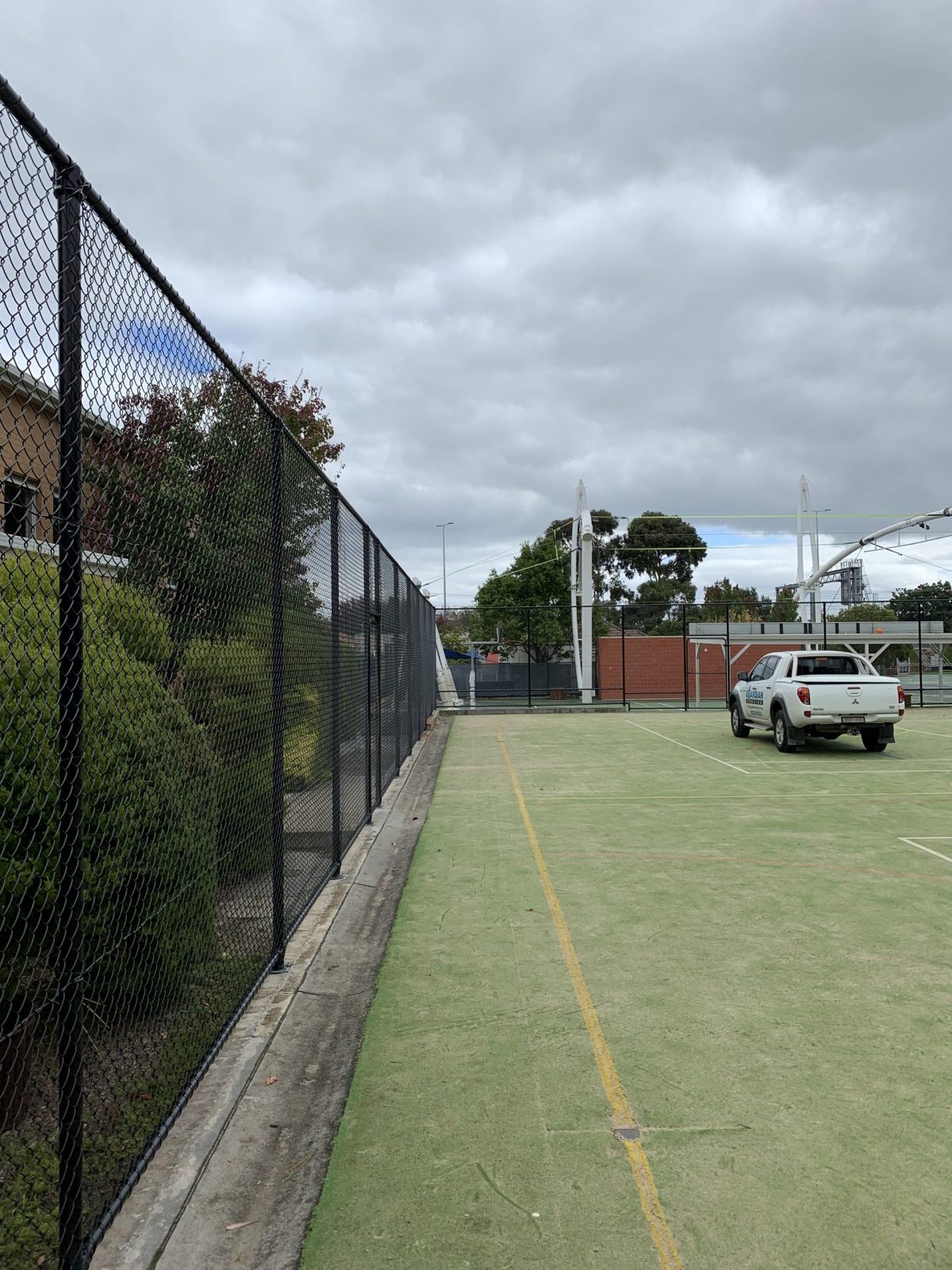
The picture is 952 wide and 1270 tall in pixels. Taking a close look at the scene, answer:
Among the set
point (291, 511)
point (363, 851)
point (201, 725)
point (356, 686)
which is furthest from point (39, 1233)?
point (356, 686)

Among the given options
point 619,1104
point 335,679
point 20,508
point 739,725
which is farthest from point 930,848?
point 739,725

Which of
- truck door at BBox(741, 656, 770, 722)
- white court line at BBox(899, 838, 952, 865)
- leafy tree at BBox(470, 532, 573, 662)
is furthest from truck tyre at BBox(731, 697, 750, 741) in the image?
leafy tree at BBox(470, 532, 573, 662)

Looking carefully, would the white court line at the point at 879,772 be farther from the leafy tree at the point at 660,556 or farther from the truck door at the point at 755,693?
the leafy tree at the point at 660,556

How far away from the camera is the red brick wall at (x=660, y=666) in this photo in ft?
125

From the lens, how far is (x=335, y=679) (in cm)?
682

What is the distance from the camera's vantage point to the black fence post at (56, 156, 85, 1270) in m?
2.30

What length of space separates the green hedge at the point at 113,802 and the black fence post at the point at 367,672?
15.2 feet

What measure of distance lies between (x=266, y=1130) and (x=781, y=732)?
44.9 ft

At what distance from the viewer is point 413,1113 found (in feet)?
11.6

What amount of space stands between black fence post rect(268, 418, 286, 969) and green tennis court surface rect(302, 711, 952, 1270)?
2.42 ft

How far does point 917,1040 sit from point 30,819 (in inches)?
150

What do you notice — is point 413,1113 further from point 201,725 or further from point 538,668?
point 538,668

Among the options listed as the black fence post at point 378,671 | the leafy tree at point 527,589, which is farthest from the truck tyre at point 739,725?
the leafy tree at point 527,589

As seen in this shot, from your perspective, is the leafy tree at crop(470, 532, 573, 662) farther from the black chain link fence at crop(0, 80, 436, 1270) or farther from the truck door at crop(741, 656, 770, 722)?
the black chain link fence at crop(0, 80, 436, 1270)
